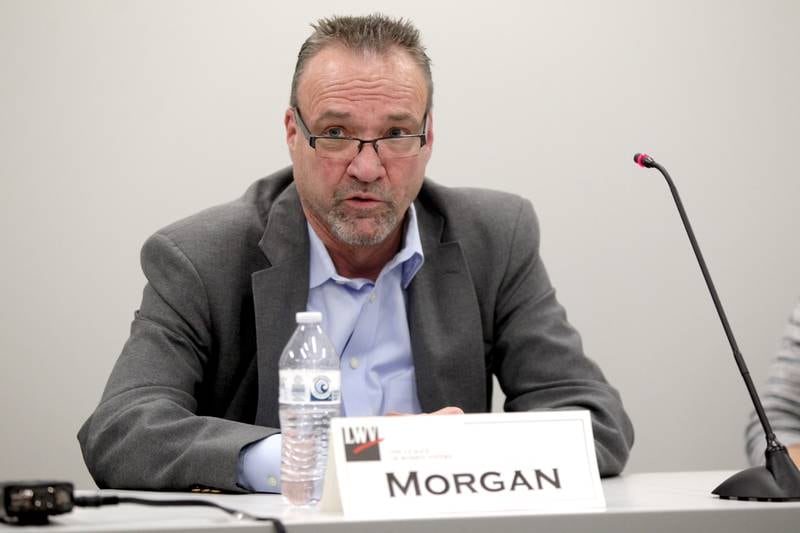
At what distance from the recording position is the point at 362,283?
2.31 meters

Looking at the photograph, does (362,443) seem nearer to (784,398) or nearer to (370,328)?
(370,328)

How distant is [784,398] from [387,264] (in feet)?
3.10

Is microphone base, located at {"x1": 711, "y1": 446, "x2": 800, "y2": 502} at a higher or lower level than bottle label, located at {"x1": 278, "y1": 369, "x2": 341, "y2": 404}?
lower

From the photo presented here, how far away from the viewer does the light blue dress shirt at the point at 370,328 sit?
2.28 m

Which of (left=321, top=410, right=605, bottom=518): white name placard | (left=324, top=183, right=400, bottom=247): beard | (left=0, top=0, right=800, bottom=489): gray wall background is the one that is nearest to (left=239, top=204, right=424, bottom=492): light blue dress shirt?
(left=324, top=183, right=400, bottom=247): beard

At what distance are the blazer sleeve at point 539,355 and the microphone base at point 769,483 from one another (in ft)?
1.67

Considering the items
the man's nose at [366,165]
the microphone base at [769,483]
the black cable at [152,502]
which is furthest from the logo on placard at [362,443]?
the man's nose at [366,165]

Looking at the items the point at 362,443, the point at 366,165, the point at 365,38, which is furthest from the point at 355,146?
the point at 362,443

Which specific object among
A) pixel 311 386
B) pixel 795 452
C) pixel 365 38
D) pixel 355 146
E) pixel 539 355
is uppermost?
pixel 365 38

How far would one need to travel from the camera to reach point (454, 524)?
1.21m

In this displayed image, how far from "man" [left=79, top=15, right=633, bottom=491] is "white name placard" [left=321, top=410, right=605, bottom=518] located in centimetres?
63

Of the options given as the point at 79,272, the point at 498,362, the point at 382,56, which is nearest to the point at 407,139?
the point at 382,56

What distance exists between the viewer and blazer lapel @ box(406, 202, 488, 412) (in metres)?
2.25

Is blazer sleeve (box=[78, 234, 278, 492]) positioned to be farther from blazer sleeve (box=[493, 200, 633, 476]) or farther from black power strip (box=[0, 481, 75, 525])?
blazer sleeve (box=[493, 200, 633, 476])
